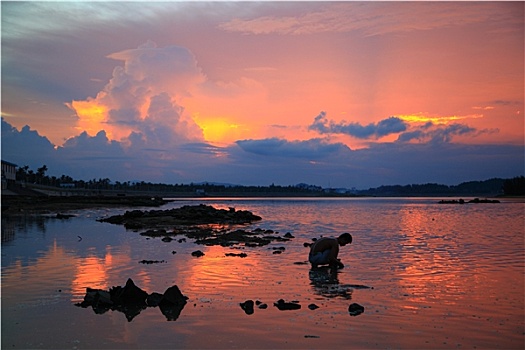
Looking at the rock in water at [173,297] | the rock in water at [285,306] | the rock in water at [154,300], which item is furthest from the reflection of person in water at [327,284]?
the rock in water at [154,300]

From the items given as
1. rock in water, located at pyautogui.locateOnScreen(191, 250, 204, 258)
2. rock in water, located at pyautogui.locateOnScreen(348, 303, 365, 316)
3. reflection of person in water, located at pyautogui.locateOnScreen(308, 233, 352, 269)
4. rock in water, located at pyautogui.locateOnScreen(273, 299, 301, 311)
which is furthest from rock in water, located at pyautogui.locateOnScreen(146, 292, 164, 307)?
rock in water, located at pyautogui.locateOnScreen(191, 250, 204, 258)

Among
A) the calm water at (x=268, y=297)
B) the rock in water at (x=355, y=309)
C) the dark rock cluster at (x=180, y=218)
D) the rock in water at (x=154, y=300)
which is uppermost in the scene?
the dark rock cluster at (x=180, y=218)

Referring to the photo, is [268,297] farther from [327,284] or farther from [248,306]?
[327,284]

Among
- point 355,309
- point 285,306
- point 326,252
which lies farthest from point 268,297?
point 326,252

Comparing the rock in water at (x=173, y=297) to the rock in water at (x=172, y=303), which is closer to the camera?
the rock in water at (x=172, y=303)

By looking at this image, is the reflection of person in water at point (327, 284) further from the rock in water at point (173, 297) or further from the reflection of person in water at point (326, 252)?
the rock in water at point (173, 297)

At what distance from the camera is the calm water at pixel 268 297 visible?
10.3 metres

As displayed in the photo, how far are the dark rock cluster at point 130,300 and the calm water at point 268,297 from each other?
31 centimetres

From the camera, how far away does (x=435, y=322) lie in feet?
38.4

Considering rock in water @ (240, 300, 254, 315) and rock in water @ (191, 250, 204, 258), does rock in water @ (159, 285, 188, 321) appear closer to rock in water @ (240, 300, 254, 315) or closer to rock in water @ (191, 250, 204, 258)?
rock in water @ (240, 300, 254, 315)

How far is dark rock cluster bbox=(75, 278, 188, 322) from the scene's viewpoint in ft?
41.1

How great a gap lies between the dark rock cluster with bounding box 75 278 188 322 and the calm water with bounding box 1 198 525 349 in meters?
0.31

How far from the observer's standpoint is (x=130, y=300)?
42.4ft

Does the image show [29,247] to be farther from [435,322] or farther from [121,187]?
[121,187]
